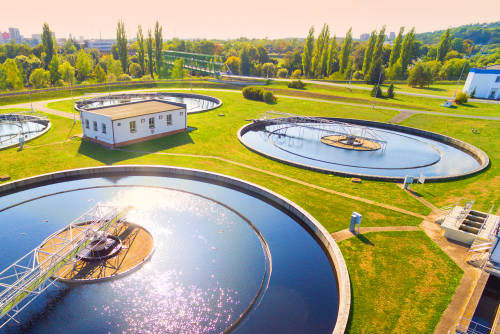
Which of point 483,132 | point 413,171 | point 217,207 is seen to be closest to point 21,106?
point 217,207

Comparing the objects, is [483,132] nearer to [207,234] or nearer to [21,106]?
[207,234]

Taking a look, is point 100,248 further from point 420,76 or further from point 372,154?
point 420,76

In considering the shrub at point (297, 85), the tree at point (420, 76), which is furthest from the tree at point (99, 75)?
the tree at point (420, 76)

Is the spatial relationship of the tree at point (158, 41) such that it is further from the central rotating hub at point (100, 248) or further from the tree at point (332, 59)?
the central rotating hub at point (100, 248)

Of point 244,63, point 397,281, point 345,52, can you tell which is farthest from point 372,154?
point 244,63

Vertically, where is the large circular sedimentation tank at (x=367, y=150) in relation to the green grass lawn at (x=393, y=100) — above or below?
below

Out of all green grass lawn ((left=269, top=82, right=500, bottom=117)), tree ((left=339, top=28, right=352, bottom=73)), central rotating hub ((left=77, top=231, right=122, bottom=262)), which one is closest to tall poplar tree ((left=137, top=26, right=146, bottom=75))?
green grass lawn ((left=269, top=82, right=500, bottom=117))

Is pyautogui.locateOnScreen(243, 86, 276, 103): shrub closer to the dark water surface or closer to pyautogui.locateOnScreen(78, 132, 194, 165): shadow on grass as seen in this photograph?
the dark water surface
